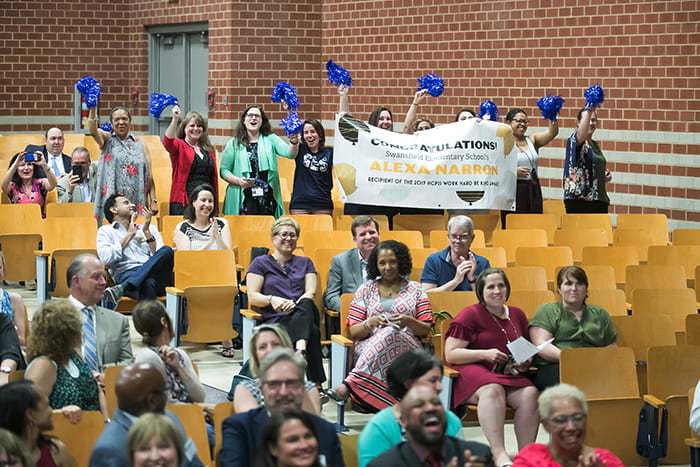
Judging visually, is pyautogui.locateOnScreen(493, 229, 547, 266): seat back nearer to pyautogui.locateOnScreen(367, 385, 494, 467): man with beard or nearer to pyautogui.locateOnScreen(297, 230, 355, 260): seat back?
pyautogui.locateOnScreen(297, 230, 355, 260): seat back

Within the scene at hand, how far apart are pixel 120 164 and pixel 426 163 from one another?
263 cm

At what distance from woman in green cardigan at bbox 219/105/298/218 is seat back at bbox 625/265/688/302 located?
135 inches

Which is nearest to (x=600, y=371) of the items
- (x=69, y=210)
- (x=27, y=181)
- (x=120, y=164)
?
(x=120, y=164)

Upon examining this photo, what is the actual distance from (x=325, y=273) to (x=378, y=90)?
7546 millimetres

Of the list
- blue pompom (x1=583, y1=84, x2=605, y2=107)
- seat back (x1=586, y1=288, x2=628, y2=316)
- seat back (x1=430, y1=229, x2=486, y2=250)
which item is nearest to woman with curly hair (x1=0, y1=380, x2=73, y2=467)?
seat back (x1=586, y1=288, x2=628, y2=316)

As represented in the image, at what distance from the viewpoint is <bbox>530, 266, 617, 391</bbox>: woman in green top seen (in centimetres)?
630

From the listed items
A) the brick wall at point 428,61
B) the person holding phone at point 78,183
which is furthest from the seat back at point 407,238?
the brick wall at point 428,61

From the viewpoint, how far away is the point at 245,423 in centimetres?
435

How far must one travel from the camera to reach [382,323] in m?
6.46

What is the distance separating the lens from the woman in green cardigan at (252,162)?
1005 centimetres

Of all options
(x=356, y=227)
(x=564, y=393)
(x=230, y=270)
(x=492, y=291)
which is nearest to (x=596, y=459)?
(x=564, y=393)

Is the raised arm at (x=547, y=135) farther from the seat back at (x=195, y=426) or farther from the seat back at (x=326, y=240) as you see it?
the seat back at (x=195, y=426)

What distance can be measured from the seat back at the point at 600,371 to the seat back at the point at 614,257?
243cm

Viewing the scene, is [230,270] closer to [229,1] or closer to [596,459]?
[596,459]
